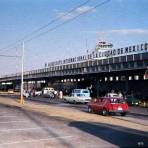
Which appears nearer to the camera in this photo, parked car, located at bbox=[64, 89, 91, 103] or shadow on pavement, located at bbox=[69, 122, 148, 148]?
shadow on pavement, located at bbox=[69, 122, 148, 148]

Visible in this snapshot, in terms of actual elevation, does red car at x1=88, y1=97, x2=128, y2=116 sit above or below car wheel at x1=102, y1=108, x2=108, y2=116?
above

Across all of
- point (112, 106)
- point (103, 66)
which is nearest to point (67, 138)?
point (112, 106)

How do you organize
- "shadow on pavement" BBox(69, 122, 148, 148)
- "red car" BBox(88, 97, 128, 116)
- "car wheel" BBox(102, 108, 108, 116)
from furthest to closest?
"car wheel" BBox(102, 108, 108, 116), "red car" BBox(88, 97, 128, 116), "shadow on pavement" BBox(69, 122, 148, 148)

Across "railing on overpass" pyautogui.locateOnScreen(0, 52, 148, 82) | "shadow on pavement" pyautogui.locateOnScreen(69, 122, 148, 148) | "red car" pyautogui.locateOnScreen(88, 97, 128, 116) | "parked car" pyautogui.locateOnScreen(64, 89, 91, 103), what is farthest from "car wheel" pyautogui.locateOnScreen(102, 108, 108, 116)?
"railing on overpass" pyautogui.locateOnScreen(0, 52, 148, 82)

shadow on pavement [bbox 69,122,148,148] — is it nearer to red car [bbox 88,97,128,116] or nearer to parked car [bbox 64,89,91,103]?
red car [bbox 88,97,128,116]

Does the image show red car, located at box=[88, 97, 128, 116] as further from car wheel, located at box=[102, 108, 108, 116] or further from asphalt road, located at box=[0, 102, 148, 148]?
asphalt road, located at box=[0, 102, 148, 148]

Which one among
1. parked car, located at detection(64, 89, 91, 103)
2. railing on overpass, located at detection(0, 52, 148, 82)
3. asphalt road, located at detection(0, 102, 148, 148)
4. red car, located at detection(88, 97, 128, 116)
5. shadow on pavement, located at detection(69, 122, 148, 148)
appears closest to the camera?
asphalt road, located at detection(0, 102, 148, 148)

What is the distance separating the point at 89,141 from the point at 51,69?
281 feet

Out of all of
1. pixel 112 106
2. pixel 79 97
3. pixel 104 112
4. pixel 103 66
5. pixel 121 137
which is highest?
pixel 103 66

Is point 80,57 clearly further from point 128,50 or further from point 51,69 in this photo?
point 128,50

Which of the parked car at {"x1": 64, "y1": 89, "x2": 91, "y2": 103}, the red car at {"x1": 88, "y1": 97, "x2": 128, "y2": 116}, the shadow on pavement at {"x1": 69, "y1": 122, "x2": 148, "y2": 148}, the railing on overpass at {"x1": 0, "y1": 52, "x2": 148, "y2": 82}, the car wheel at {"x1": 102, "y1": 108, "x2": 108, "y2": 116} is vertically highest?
the railing on overpass at {"x1": 0, "y1": 52, "x2": 148, "y2": 82}

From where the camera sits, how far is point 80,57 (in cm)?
9375

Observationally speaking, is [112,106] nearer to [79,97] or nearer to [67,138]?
[67,138]

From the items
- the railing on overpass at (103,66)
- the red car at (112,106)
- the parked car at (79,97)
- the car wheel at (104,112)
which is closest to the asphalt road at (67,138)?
the red car at (112,106)
